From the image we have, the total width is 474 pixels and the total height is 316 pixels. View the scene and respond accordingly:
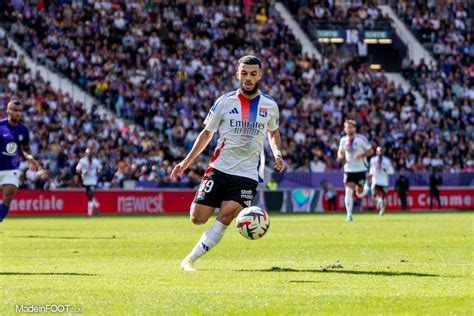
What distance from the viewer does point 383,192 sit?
41281 mm

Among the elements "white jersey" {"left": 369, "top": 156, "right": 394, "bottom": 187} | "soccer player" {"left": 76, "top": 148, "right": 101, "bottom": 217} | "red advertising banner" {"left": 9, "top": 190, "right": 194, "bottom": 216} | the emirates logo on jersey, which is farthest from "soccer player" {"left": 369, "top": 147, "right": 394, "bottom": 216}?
the emirates logo on jersey

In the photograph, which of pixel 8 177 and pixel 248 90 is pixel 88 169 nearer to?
pixel 8 177

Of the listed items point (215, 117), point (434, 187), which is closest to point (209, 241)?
point (215, 117)

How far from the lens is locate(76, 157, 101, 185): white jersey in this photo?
1567 inches

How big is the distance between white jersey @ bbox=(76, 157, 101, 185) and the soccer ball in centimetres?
2605

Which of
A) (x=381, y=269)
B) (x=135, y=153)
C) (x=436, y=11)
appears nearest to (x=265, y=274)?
(x=381, y=269)

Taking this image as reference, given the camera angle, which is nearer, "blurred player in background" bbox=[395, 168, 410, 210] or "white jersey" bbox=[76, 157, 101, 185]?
"white jersey" bbox=[76, 157, 101, 185]

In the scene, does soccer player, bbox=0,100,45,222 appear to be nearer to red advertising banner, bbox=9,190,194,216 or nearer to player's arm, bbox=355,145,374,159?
player's arm, bbox=355,145,374,159

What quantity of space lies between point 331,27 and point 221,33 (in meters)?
7.69

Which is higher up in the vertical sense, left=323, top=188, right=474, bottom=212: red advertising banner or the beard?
the beard

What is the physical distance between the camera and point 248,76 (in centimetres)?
1450

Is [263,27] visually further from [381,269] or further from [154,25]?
[381,269]

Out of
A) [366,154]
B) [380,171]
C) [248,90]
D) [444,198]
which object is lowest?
[444,198]

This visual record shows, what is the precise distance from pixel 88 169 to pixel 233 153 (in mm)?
25649
